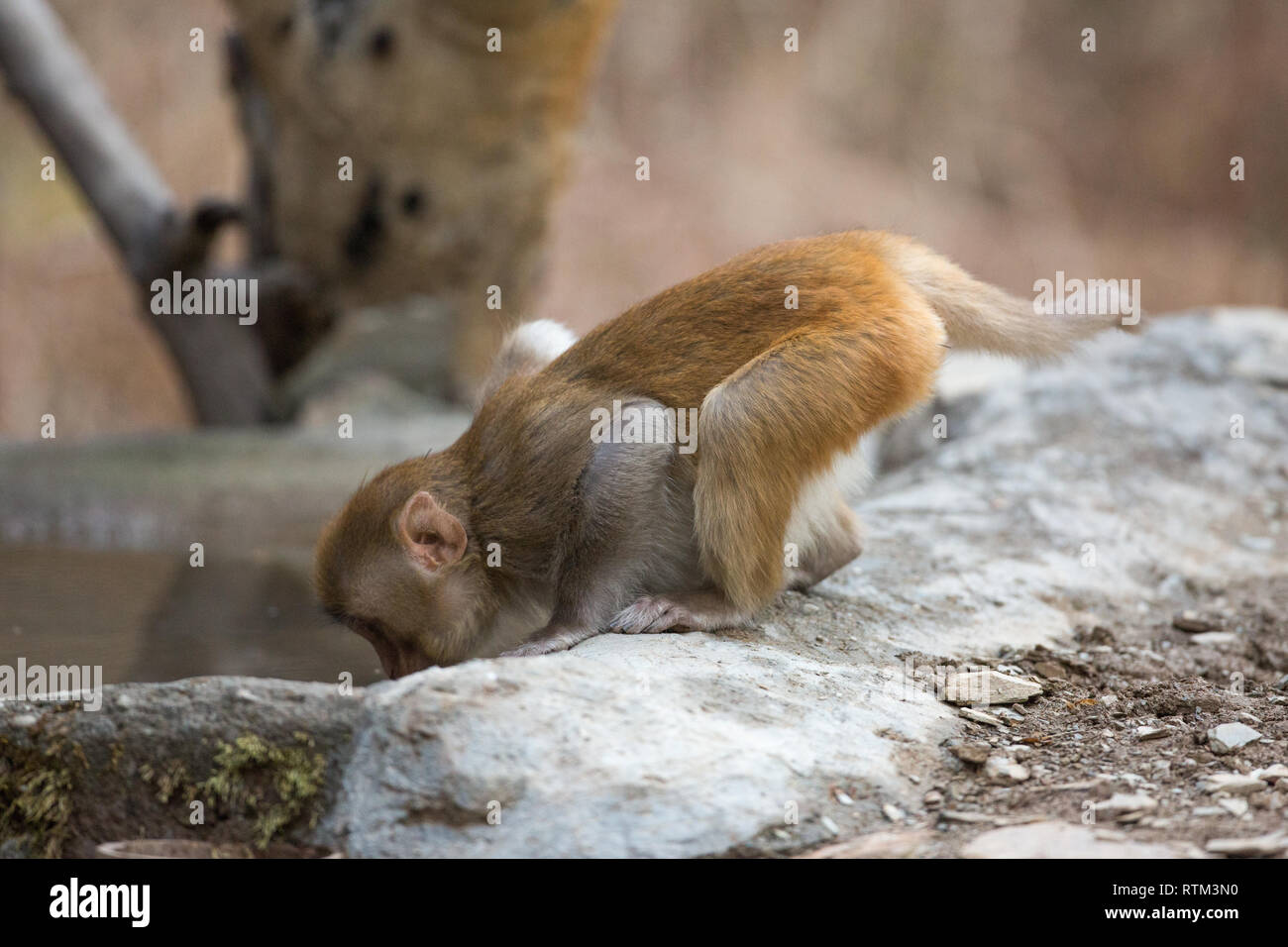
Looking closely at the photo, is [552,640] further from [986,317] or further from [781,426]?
[986,317]

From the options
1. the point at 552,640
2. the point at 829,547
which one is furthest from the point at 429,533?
the point at 829,547

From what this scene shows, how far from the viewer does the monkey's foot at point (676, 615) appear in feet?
14.0

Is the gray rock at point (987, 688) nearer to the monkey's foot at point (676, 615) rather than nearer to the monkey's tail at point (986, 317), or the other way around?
the monkey's foot at point (676, 615)

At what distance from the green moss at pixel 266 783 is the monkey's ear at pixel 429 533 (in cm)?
108

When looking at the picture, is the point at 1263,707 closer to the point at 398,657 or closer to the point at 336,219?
the point at 398,657

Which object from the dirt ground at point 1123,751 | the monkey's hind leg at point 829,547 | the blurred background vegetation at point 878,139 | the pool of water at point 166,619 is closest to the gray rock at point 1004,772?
the dirt ground at point 1123,751

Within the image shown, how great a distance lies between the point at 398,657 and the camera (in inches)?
173

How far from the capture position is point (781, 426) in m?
4.16

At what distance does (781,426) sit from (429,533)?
1192mm

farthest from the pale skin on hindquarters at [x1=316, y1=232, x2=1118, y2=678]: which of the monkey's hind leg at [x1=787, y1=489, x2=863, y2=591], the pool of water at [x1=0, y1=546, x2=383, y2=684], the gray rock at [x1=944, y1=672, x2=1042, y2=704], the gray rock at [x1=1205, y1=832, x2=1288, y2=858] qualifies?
the gray rock at [x1=1205, y1=832, x2=1288, y2=858]

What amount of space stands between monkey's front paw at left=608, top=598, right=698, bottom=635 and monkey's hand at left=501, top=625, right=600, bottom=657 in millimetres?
93

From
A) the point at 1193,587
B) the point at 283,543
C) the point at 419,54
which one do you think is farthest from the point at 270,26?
the point at 1193,587

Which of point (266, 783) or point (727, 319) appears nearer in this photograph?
point (266, 783)

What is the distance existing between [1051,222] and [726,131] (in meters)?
5.08
